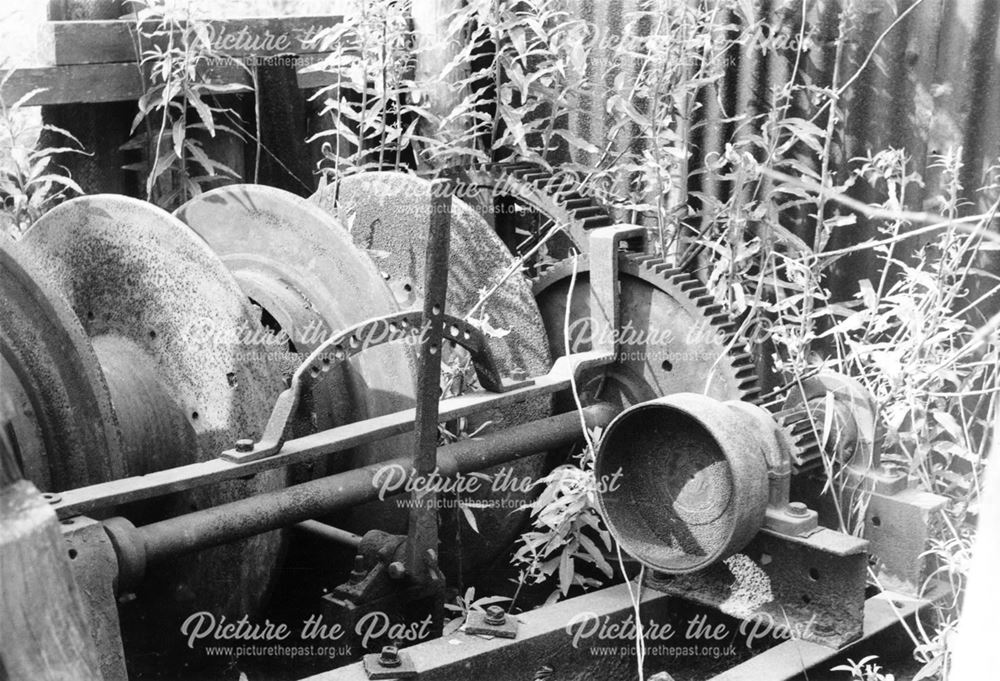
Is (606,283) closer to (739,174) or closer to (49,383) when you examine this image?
(739,174)

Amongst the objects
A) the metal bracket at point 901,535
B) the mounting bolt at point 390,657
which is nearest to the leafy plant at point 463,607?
the mounting bolt at point 390,657

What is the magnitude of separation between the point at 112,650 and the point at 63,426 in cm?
65

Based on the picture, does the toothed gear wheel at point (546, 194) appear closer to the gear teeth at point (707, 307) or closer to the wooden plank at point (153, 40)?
the gear teeth at point (707, 307)

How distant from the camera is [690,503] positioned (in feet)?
11.1

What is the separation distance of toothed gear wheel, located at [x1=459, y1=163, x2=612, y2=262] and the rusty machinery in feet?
0.05

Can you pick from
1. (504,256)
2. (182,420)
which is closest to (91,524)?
(182,420)

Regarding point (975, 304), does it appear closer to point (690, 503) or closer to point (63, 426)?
point (690, 503)

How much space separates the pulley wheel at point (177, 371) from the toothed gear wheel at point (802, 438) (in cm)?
154

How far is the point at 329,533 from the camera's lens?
397cm

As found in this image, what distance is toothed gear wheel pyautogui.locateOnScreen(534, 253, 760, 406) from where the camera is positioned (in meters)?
3.93

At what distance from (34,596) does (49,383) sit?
5.61 ft

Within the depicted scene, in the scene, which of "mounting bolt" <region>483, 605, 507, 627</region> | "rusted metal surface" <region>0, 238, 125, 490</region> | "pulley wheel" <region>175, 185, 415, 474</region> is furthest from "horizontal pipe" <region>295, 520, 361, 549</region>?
"rusted metal surface" <region>0, 238, 125, 490</region>

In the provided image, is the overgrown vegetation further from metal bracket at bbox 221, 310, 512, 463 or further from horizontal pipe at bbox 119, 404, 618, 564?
metal bracket at bbox 221, 310, 512, 463

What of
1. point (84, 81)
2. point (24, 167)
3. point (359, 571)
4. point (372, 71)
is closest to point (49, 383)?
point (359, 571)
